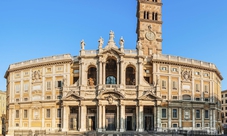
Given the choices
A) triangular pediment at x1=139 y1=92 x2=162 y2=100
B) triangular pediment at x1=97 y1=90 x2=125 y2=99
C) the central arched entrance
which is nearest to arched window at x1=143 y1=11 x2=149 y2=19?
triangular pediment at x1=139 y1=92 x2=162 y2=100

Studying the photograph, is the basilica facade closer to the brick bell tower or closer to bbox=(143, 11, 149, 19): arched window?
the brick bell tower

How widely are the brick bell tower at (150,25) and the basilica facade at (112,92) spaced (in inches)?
351

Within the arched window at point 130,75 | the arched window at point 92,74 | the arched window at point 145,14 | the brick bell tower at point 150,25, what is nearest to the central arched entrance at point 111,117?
the arched window at point 92,74

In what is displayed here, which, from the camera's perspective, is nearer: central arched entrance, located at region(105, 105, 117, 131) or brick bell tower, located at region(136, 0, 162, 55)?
central arched entrance, located at region(105, 105, 117, 131)

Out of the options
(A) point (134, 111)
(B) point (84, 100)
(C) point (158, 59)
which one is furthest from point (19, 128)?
(C) point (158, 59)

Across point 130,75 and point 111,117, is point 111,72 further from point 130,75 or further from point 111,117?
point 111,117

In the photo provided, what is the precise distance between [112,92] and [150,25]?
2502 centimetres

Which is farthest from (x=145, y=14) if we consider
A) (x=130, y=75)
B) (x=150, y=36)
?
(x=130, y=75)

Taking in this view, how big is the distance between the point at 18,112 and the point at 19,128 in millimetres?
3966

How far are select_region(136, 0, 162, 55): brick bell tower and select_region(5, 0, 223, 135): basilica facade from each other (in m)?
8.92

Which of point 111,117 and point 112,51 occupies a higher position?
point 112,51

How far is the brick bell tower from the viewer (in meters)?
72.4

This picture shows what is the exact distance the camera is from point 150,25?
7375 cm

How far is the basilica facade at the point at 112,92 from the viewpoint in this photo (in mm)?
58000
